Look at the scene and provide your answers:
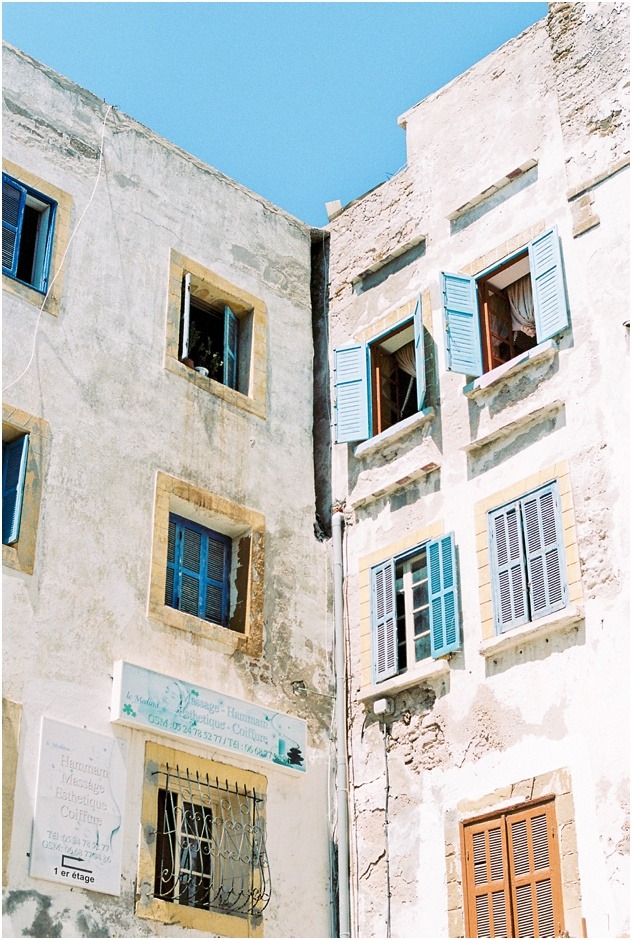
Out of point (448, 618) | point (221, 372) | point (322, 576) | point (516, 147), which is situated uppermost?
point (516, 147)

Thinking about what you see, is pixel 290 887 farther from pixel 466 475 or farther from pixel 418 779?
pixel 466 475

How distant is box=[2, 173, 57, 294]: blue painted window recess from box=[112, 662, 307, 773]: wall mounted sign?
13.5ft

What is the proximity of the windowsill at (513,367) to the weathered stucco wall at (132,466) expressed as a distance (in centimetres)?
249

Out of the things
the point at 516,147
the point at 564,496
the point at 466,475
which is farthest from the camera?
the point at 516,147

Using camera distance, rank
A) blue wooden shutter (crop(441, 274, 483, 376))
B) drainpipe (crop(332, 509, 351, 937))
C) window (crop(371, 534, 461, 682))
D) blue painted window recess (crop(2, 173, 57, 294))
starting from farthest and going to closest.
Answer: blue wooden shutter (crop(441, 274, 483, 376)), blue painted window recess (crop(2, 173, 57, 294)), window (crop(371, 534, 461, 682)), drainpipe (crop(332, 509, 351, 937))

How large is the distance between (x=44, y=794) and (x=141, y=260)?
19.9ft

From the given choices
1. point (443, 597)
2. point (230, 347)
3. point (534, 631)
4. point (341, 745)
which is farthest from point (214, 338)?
point (534, 631)

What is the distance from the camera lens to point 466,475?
1341 centimetres

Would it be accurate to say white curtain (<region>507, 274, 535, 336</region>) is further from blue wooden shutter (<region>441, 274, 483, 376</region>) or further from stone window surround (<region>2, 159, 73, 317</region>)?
stone window surround (<region>2, 159, 73, 317</region>)

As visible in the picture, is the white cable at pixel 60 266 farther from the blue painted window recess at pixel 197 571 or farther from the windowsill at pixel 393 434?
the windowsill at pixel 393 434

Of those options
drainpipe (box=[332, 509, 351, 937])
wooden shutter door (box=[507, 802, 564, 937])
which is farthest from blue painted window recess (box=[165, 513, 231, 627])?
wooden shutter door (box=[507, 802, 564, 937])

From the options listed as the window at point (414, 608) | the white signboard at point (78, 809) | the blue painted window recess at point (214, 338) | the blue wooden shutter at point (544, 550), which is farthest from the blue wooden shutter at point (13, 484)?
the blue wooden shutter at point (544, 550)

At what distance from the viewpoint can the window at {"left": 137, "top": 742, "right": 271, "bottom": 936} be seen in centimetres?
1170

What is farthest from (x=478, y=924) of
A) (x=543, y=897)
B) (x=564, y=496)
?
(x=564, y=496)
